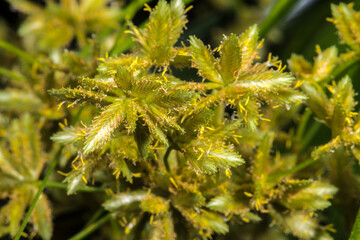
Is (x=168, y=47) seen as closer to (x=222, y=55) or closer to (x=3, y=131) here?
(x=222, y=55)

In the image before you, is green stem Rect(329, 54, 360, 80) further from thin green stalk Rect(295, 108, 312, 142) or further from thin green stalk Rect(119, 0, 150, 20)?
thin green stalk Rect(119, 0, 150, 20)

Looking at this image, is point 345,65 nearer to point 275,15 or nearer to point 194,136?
point 275,15

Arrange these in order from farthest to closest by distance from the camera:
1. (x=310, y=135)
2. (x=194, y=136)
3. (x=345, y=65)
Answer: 1. (x=310, y=135)
2. (x=345, y=65)
3. (x=194, y=136)

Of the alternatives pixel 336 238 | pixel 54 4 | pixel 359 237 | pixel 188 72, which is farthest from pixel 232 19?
pixel 359 237

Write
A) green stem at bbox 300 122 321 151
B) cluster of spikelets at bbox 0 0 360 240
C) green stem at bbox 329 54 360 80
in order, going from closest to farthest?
cluster of spikelets at bbox 0 0 360 240
green stem at bbox 329 54 360 80
green stem at bbox 300 122 321 151

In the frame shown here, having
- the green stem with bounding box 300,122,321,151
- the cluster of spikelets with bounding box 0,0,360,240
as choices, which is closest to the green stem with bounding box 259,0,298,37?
the cluster of spikelets with bounding box 0,0,360,240

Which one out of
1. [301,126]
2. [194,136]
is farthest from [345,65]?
[194,136]

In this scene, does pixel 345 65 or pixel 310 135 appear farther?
pixel 310 135

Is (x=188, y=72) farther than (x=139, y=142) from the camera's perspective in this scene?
Yes
